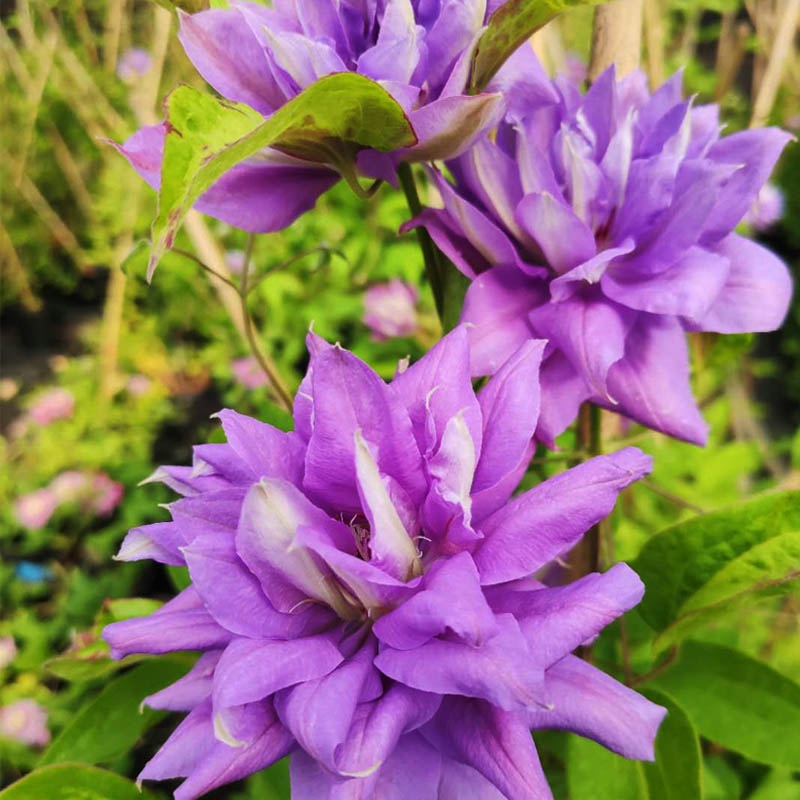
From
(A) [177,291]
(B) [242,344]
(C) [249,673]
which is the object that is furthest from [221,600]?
(A) [177,291]

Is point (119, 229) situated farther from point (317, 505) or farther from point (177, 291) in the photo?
point (317, 505)

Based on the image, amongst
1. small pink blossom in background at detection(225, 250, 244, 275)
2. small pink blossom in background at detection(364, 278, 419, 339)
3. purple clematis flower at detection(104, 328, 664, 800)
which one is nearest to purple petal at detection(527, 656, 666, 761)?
purple clematis flower at detection(104, 328, 664, 800)

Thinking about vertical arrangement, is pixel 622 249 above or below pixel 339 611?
above

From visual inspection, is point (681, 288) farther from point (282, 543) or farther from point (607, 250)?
point (282, 543)

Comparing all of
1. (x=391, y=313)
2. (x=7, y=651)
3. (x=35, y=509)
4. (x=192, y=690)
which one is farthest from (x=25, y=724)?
(x=192, y=690)

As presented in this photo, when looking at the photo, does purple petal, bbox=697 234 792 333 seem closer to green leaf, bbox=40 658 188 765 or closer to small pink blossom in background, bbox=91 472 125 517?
green leaf, bbox=40 658 188 765

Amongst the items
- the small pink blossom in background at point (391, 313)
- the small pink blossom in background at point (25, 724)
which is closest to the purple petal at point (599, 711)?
the small pink blossom in background at point (391, 313)
